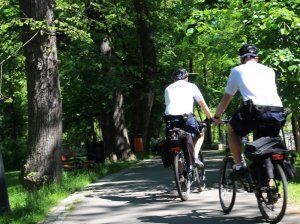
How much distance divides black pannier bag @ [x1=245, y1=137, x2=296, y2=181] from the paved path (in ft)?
2.37

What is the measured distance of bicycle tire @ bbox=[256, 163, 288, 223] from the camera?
5.16 meters

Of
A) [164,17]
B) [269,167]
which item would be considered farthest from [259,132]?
[164,17]

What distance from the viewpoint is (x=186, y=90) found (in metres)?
8.05

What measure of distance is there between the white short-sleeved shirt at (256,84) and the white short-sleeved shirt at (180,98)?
224cm

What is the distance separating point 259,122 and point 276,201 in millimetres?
847

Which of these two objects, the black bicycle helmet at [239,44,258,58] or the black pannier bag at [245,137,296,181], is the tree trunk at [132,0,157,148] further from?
the black pannier bag at [245,137,296,181]

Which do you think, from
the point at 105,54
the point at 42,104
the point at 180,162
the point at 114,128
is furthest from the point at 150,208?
the point at 114,128

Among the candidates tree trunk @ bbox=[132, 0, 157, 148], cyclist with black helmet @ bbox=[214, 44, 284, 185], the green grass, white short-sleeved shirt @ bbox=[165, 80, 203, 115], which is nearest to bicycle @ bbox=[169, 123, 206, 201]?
white short-sleeved shirt @ bbox=[165, 80, 203, 115]

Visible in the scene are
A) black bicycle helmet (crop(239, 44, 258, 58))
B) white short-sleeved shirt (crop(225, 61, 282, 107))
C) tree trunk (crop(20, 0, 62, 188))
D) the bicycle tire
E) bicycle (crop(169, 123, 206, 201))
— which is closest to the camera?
the bicycle tire

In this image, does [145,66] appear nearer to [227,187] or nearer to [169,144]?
[169,144]

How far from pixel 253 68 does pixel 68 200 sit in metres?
4.15

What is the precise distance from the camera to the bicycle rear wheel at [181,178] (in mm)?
7586

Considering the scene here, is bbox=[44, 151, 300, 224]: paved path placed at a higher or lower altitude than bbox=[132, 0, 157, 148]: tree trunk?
lower

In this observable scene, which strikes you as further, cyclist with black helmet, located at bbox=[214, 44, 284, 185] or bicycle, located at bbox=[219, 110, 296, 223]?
cyclist with black helmet, located at bbox=[214, 44, 284, 185]
